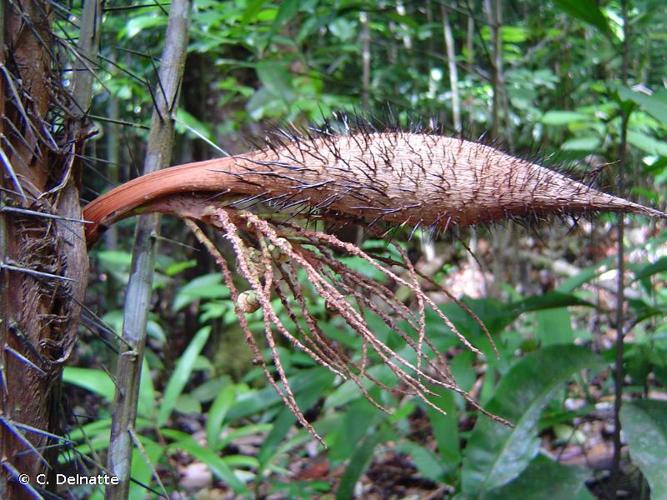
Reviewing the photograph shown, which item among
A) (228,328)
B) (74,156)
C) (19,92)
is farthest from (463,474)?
(228,328)

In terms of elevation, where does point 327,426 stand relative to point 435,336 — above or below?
below

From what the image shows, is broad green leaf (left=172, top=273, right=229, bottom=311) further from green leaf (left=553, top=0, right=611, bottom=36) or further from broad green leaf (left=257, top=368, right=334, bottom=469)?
green leaf (left=553, top=0, right=611, bottom=36)

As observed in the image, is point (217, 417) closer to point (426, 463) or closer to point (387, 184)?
point (426, 463)

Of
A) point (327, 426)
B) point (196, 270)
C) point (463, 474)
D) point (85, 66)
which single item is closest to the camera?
point (85, 66)

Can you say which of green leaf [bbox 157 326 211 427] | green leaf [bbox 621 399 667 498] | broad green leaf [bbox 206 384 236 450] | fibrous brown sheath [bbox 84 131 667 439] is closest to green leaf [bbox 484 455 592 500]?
green leaf [bbox 621 399 667 498]

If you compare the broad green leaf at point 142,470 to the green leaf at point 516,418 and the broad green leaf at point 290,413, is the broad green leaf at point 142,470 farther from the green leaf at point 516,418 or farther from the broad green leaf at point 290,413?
the green leaf at point 516,418

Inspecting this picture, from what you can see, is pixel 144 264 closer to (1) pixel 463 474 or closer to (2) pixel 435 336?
(1) pixel 463 474

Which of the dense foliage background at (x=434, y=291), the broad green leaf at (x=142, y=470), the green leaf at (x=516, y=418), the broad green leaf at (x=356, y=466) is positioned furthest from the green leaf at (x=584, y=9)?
the broad green leaf at (x=142, y=470)
